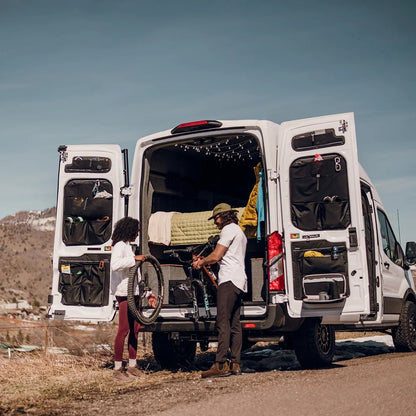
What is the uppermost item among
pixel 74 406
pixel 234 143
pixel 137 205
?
pixel 234 143

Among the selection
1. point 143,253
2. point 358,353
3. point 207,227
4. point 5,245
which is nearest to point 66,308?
point 143,253

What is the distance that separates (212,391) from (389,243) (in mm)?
4618

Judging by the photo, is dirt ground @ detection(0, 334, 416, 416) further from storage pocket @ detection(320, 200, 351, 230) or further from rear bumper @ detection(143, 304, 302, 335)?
storage pocket @ detection(320, 200, 351, 230)

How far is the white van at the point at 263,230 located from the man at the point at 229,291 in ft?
0.61

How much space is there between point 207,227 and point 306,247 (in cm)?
165

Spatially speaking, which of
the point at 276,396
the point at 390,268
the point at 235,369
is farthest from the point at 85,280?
the point at 390,268

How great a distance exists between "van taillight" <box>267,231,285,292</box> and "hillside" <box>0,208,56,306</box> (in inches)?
976

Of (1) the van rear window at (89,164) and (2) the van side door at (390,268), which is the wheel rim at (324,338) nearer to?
(2) the van side door at (390,268)

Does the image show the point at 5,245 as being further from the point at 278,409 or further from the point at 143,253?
the point at 278,409

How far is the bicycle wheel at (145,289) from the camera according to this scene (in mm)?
8000

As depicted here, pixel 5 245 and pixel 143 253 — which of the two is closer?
pixel 143 253

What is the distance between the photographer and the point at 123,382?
24.8 ft

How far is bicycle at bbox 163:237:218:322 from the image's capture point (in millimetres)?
8156

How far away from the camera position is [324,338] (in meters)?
8.58
